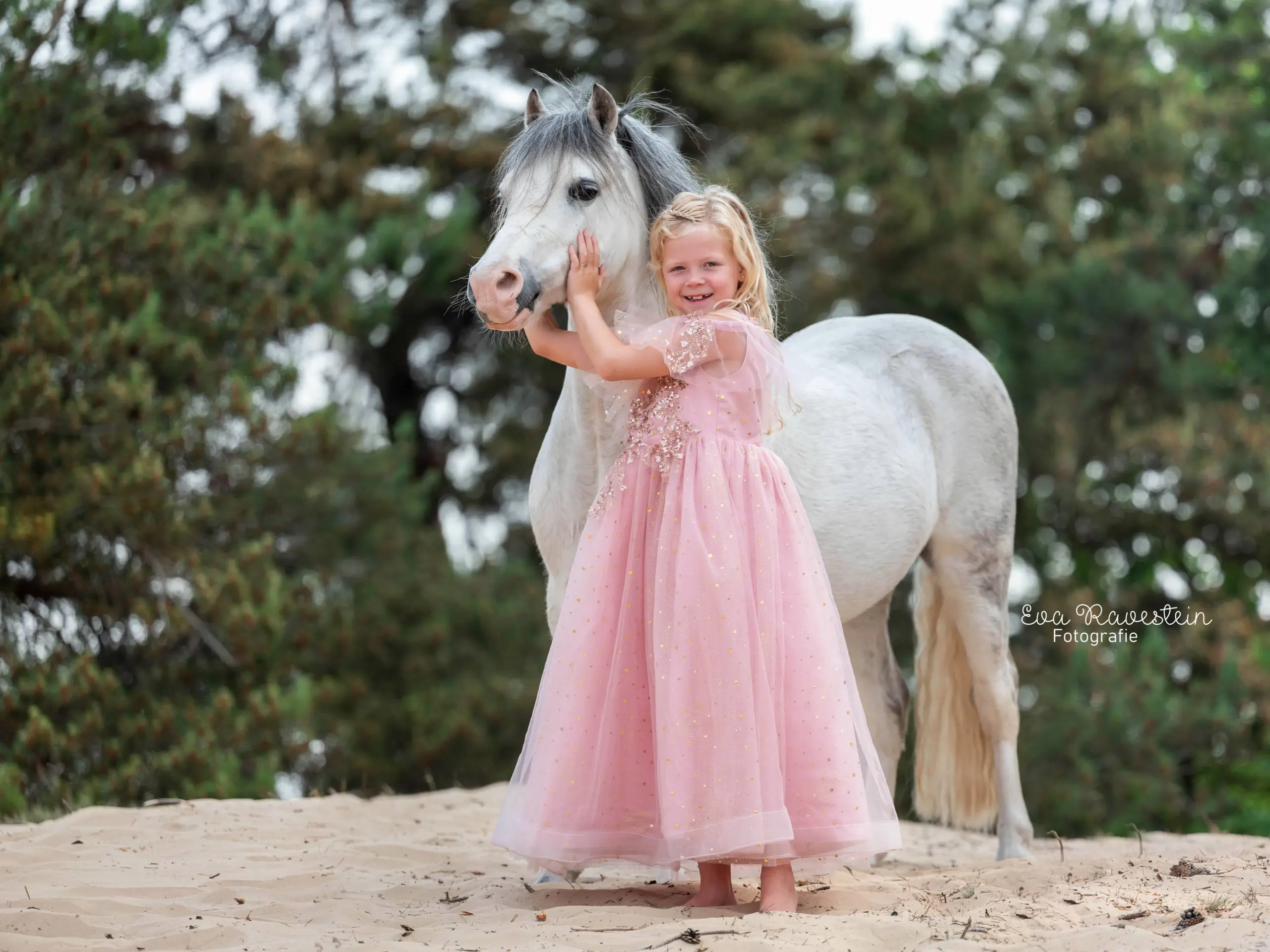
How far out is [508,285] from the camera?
2.90 meters

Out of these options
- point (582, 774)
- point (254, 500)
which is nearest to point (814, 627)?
point (582, 774)

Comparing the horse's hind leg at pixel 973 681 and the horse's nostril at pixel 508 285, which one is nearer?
Answer: the horse's nostril at pixel 508 285

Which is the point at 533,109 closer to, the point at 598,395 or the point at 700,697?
the point at 598,395

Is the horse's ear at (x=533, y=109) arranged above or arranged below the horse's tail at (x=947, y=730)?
above

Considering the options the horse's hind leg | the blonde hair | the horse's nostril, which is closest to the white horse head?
the horse's nostril

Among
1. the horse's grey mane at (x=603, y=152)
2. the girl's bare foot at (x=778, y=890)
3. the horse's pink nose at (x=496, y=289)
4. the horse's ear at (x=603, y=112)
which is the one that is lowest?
the girl's bare foot at (x=778, y=890)

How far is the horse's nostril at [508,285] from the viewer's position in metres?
2.88

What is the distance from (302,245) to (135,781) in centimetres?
350

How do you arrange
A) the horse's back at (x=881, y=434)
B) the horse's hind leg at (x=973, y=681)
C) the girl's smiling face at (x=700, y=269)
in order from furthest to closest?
the horse's hind leg at (x=973, y=681) < the horse's back at (x=881, y=434) < the girl's smiling face at (x=700, y=269)

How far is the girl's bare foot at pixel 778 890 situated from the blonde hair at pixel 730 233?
4.00 feet

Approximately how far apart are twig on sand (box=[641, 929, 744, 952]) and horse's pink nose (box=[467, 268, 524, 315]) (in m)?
1.33

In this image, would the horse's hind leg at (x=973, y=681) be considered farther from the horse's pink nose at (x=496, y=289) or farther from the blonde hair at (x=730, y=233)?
the horse's pink nose at (x=496, y=289)

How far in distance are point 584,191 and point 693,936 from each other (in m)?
1.68
